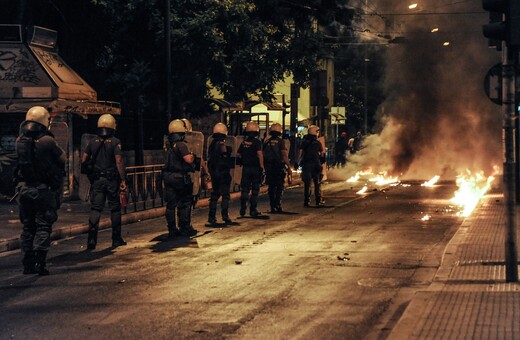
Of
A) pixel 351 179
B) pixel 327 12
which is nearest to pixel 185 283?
pixel 327 12

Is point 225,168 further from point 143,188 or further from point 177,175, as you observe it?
point 143,188

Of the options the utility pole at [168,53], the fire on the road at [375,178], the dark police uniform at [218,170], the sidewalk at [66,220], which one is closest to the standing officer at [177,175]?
the sidewalk at [66,220]

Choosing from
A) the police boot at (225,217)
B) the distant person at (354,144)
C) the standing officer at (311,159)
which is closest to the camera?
the police boot at (225,217)

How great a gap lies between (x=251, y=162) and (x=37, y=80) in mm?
6644

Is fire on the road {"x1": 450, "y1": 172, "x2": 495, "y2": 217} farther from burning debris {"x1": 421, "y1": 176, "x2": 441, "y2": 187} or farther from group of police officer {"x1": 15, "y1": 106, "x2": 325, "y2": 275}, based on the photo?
group of police officer {"x1": 15, "y1": 106, "x2": 325, "y2": 275}

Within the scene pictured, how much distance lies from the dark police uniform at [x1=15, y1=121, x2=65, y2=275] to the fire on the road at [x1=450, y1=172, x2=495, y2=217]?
10.1 metres

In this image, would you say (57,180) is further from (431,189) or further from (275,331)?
(431,189)

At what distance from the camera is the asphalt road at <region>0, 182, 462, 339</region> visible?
8.45 meters

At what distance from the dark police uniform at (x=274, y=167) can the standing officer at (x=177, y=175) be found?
5.41 m

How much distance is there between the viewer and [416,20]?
4547 centimetres

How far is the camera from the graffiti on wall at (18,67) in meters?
23.7

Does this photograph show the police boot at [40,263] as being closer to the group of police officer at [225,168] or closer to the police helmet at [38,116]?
the police helmet at [38,116]

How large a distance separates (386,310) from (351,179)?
1161 inches

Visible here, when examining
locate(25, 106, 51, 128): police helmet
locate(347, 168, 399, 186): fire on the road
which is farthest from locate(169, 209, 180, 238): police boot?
locate(347, 168, 399, 186): fire on the road
